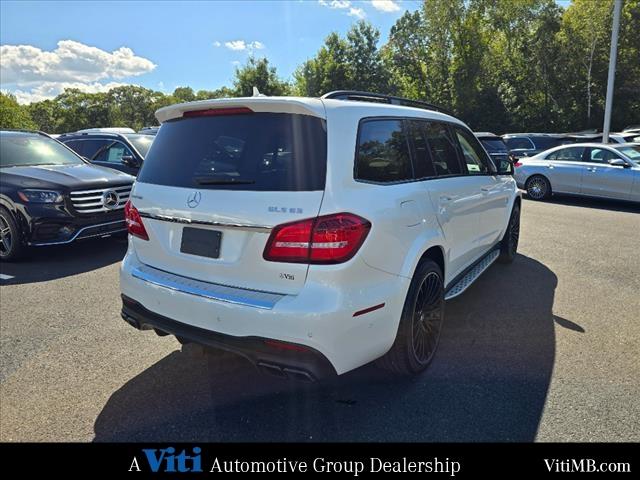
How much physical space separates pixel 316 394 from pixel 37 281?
409 centimetres

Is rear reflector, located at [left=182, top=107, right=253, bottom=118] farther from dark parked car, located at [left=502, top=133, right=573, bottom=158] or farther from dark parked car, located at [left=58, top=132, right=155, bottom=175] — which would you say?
dark parked car, located at [left=502, top=133, right=573, bottom=158]

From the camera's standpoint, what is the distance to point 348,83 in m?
37.8

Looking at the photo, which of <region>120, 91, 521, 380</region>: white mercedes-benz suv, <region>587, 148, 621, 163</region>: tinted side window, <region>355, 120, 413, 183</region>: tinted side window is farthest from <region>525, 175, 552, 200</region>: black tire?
<region>355, 120, 413, 183</region>: tinted side window

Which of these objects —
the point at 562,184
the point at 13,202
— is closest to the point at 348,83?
the point at 562,184

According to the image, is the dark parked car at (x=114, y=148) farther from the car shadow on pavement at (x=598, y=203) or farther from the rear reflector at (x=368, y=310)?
the car shadow on pavement at (x=598, y=203)

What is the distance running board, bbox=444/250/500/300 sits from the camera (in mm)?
3779

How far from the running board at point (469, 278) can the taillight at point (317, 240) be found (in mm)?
1549

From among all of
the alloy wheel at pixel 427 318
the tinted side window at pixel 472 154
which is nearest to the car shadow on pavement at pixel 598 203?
the tinted side window at pixel 472 154

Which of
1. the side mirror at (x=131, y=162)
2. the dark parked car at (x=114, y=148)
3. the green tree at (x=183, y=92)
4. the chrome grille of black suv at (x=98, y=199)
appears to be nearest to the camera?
the chrome grille of black suv at (x=98, y=199)

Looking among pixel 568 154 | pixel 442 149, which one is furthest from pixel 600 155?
pixel 442 149

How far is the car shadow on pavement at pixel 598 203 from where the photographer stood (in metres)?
10.4

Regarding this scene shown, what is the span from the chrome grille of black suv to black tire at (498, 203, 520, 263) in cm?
519

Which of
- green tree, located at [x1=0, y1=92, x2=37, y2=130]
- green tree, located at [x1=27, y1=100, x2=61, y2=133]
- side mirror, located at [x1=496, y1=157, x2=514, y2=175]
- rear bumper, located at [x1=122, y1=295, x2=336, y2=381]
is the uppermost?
green tree, located at [x1=27, y1=100, x2=61, y2=133]
